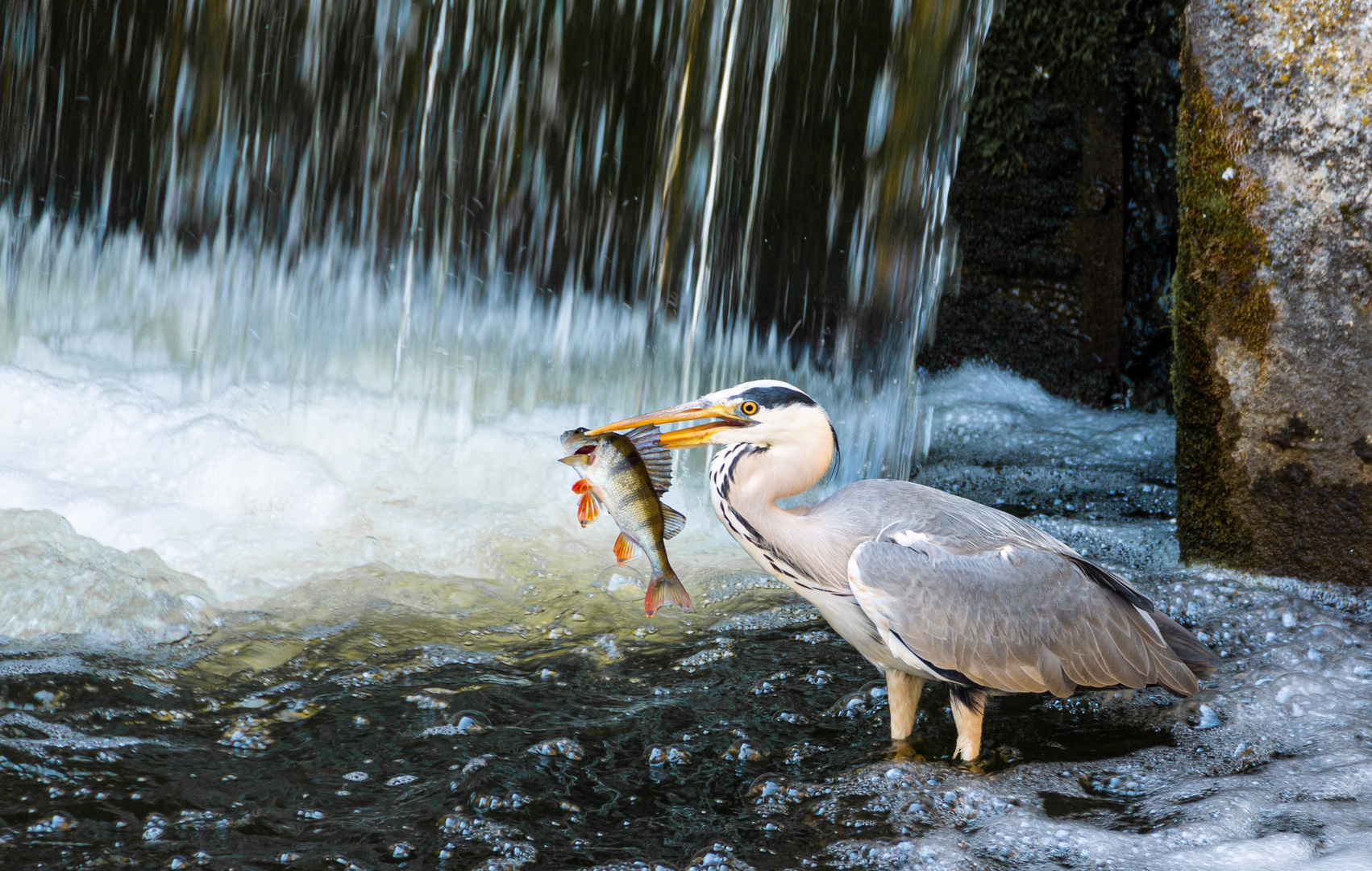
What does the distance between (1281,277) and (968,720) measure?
2104 millimetres

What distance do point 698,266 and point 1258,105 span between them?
10.6 feet

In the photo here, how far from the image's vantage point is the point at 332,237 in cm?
686

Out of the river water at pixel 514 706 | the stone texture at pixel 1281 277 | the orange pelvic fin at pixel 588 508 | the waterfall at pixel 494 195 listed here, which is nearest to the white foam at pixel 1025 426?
the waterfall at pixel 494 195

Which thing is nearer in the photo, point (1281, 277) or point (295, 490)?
point (1281, 277)

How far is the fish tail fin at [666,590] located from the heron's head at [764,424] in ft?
1.20

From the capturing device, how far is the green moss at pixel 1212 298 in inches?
159

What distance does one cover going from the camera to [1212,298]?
4133 mm

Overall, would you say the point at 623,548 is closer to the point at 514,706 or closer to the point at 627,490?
the point at 627,490

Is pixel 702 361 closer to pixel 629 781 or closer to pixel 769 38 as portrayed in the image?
pixel 769 38

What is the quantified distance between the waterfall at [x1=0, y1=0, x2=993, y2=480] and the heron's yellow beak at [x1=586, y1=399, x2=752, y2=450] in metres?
3.02

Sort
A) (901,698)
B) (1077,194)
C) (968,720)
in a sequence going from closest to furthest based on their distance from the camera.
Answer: (968,720) → (901,698) → (1077,194)

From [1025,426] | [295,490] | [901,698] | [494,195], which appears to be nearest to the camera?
[901,698]

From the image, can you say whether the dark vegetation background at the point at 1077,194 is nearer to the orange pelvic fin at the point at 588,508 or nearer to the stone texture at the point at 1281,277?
the stone texture at the point at 1281,277

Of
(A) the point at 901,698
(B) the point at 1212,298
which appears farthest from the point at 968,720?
(B) the point at 1212,298
